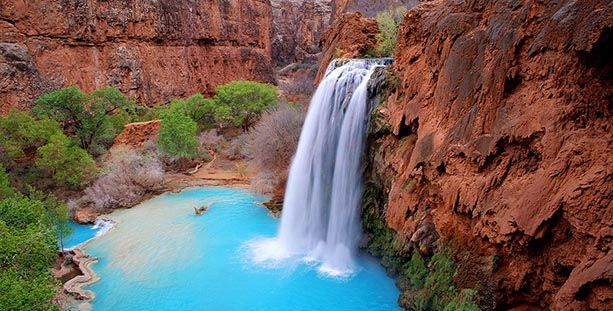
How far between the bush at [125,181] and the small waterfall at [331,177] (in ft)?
27.1

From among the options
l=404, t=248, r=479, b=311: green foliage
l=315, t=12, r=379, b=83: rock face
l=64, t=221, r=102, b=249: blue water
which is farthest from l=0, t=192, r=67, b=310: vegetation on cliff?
l=315, t=12, r=379, b=83: rock face

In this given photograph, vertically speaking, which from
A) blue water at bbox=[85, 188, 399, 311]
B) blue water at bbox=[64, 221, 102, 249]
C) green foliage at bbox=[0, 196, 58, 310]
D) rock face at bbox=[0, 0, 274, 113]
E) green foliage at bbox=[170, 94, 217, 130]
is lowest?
blue water at bbox=[64, 221, 102, 249]

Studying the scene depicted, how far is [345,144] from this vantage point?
41.9 ft

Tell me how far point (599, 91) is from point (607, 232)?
210 cm

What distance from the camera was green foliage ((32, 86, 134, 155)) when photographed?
20.7 meters

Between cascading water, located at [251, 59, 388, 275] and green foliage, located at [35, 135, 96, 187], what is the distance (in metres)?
9.79

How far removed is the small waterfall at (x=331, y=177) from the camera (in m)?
12.6

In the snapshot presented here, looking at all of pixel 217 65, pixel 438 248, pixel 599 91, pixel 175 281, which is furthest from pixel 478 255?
pixel 217 65

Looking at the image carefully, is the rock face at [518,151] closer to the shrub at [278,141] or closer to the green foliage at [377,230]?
the green foliage at [377,230]

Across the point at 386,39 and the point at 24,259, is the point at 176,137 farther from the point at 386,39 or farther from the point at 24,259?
Result: the point at 24,259

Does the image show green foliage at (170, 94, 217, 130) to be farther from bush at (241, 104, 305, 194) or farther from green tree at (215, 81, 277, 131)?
bush at (241, 104, 305, 194)

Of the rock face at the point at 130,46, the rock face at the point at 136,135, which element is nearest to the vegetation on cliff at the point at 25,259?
the rock face at the point at 136,135

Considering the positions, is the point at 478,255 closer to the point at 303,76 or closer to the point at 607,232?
the point at 607,232

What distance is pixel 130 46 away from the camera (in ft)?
91.1
